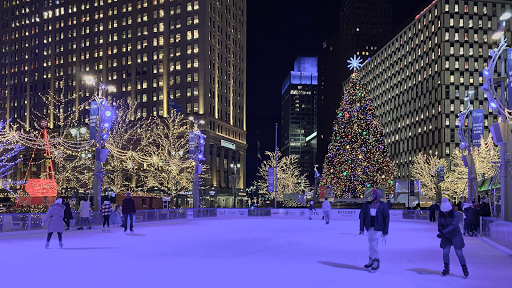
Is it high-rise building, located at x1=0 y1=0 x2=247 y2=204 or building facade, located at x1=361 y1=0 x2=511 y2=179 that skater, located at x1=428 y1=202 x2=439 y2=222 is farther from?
high-rise building, located at x1=0 y1=0 x2=247 y2=204

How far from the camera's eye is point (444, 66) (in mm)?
102062

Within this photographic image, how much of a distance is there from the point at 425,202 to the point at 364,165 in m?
26.1

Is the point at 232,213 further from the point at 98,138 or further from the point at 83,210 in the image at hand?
the point at 83,210

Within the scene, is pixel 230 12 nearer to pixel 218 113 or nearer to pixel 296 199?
pixel 218 113

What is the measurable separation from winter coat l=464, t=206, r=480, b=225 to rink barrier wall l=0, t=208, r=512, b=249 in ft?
0.80

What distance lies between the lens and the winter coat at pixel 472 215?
838 inches

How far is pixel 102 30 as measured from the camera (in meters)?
116

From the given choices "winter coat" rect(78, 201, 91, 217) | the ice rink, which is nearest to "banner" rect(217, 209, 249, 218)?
"winter coat" rect(78, 201, 91, 217)

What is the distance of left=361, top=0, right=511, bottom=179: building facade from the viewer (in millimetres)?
101625

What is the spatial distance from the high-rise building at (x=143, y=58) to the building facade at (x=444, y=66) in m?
40.8

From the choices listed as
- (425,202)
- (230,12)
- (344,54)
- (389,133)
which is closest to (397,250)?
(425,202)

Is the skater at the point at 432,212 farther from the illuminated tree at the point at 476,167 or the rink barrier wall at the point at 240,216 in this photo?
the illuminated tree at the point at 476,167

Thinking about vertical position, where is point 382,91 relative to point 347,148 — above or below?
above

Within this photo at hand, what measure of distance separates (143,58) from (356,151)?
2875 inches
